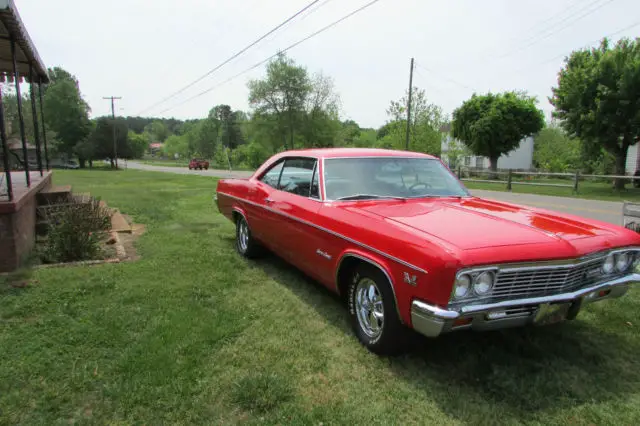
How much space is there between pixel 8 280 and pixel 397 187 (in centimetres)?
416

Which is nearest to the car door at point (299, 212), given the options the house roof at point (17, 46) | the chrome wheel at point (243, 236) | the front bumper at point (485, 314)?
the chrome wheel at point (243, 236)

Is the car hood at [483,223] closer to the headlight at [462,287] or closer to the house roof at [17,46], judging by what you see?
the headlight at [462,287]

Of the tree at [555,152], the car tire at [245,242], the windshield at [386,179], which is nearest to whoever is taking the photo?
the windshield at [386,179]

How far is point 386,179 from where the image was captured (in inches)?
164

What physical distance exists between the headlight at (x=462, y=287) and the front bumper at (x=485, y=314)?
73 mm

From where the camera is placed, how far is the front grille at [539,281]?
2.62m

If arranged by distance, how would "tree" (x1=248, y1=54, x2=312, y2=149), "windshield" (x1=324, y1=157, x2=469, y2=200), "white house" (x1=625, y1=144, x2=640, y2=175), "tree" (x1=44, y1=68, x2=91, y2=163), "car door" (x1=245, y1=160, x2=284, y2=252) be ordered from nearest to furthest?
1. "windshield" (x1=324, y1=157, x2=469, y2=200)
2. "car door" (x1=245, y1=160, x2=284, y2=252)
3. "white house" (x1=625, y1=144, x2=640, y2=175)
4. "tree" (x1=248, y1=54, x2=312, y2=149)
5. "tree" (x1=44, y1=68, x2=91, y2=163)

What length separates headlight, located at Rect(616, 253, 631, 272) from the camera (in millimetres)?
3105

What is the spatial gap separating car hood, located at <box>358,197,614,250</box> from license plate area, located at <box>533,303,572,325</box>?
427mm

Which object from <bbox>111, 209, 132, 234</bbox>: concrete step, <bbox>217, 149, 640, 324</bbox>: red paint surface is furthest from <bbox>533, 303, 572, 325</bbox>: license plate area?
<bbox>111, 209, 132, 234</bbox>: concrete step

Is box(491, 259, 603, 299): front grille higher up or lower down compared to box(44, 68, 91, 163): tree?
lower down

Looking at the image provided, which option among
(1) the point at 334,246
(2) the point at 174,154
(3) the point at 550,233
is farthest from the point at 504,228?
(2) the point at 174,154

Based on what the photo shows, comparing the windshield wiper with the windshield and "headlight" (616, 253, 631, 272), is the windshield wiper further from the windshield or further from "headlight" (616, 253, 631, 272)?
"headlight" (616, 253, 631, 272)

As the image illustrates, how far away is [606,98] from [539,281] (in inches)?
745
